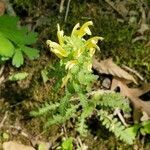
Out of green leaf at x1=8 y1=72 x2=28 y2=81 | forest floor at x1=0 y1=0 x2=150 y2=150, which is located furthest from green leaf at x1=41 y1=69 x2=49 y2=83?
green leaf at x1=8 y1=72 x2=28 y2=81

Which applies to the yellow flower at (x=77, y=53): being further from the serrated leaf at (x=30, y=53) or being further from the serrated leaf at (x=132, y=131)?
the serrated leaf at (x=132, y=131)

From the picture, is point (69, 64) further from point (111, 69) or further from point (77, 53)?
point (111, 69)

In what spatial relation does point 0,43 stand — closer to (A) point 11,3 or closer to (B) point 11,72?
(B) point 11,72

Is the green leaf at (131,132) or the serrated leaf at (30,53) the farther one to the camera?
the green leaf at (131,132)

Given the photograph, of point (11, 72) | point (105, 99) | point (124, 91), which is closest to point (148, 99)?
point (124, 91)

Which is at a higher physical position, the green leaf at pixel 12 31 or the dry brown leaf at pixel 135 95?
the green leaf at pixel 12 31

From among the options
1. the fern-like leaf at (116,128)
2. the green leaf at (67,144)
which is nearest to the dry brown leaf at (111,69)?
the fern-like leaf at (116,128)
